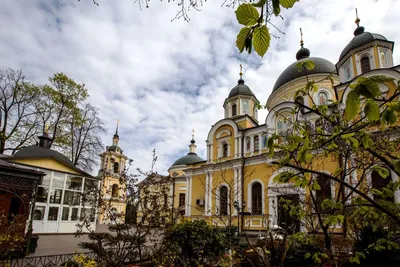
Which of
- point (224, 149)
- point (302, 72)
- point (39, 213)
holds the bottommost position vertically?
point (39, 213)

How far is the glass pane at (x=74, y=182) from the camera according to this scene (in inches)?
671

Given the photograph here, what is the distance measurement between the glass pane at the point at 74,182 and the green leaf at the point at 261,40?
18490 mm

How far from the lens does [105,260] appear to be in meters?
5.82

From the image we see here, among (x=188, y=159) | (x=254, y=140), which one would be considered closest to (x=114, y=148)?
(x=188, y=159)

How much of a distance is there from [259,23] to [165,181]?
6127mm

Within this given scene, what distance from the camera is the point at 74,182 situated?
1742 centimetres

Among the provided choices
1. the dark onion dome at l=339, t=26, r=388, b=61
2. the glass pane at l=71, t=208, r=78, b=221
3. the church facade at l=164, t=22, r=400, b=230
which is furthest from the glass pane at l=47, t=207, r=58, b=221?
the dark onion dome at l=339, t=26, r=388, b=61

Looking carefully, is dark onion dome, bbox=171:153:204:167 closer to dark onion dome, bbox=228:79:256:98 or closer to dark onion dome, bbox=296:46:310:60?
dark onion dome, bbox=228:79:256:98

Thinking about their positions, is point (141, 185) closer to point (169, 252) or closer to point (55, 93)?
point (169, 252)

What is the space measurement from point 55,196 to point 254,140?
15070mm

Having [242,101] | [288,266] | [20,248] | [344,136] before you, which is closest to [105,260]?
[20,248]

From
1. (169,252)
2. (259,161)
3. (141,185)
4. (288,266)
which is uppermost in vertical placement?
(259,161)

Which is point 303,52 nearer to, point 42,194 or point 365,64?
point 365,64

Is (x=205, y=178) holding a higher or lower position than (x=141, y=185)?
higher
